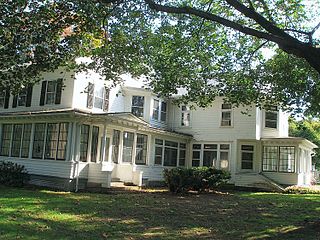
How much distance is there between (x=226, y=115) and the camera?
28.3 meters

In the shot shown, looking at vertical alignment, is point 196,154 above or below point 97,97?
below

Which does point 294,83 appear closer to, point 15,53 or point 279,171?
point 279,171

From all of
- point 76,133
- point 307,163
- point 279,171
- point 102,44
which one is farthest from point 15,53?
point 307,163

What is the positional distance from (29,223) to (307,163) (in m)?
27.6

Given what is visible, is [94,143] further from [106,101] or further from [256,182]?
[256,182]

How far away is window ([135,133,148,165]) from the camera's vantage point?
2461 cm

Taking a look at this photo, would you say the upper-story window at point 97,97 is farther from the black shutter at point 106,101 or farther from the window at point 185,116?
the window at point 185,116

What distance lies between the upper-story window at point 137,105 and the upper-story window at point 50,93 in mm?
5991

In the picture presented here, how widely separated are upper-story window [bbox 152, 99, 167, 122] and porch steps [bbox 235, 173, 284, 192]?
6986 mm

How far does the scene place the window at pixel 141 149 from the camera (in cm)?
2461

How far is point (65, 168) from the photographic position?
19312 mm

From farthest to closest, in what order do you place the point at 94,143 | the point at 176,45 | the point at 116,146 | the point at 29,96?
the point at 29,96 < the point at 116,146 < the point at 94,143 < the point at 176,45

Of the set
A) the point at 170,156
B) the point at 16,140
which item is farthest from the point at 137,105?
the point at 16,140

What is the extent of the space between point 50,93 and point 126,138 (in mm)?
5283
